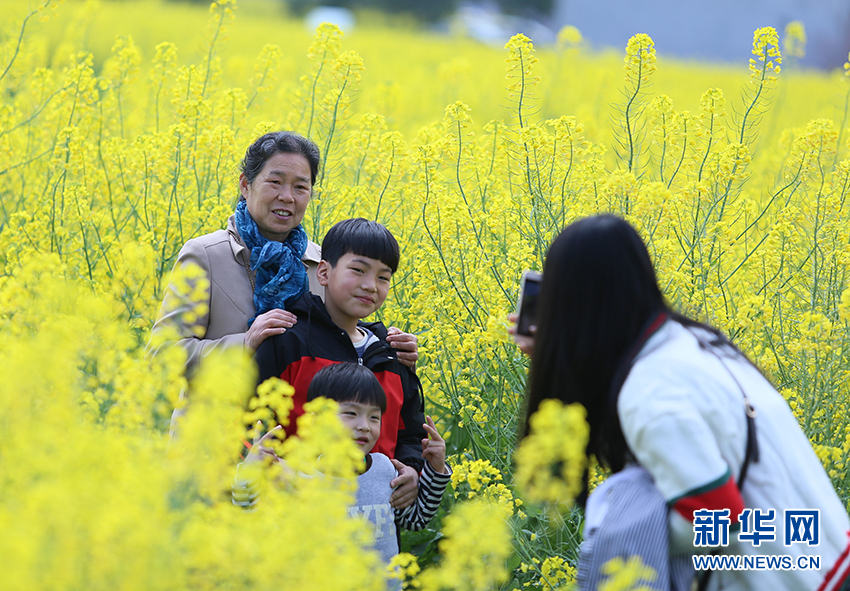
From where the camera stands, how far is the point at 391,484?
2.60 metres

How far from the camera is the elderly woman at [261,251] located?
2820mm

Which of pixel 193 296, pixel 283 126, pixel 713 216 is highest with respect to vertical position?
pixel 283 126

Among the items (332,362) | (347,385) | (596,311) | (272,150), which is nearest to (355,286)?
(332,362)

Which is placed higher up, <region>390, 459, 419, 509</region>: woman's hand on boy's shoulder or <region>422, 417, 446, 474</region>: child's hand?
<region>422, 417, 446, 474</region>: child's hand

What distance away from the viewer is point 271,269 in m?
2.87

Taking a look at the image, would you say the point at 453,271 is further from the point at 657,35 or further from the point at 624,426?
the point at 657,35

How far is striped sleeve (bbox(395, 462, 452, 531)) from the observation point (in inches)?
108

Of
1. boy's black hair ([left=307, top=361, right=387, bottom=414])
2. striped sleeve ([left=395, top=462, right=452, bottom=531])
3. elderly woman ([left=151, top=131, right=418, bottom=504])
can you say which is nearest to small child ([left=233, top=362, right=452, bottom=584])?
boy's black hair ([left=307, top=361, right=387, bottom=414])

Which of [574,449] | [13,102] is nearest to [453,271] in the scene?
[574,449]

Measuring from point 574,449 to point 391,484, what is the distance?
1.11 metres

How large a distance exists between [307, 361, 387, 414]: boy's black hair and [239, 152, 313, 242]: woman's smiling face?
61cm

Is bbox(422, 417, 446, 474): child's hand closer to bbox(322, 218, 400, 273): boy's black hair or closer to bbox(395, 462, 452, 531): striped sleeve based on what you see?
bbox(395, 462, 452, 531): striped sleeve

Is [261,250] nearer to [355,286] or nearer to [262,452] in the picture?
[355,286]

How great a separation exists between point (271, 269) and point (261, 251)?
75 millimetres
